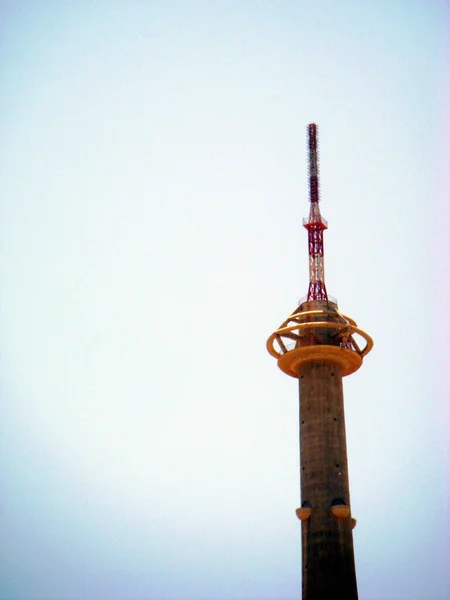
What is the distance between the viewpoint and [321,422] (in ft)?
177

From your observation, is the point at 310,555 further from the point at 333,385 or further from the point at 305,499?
the point at 333,385

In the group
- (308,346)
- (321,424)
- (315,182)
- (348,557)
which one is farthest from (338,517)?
(315,182)

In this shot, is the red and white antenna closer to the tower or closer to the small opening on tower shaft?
the tower

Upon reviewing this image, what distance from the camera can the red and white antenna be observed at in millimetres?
61938

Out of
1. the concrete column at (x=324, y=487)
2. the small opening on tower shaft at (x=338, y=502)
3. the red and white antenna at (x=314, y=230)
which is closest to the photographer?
the concrete column at (x=324, y=487)

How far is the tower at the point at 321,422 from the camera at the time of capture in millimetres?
49500

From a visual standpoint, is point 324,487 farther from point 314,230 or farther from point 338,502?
point 314,230

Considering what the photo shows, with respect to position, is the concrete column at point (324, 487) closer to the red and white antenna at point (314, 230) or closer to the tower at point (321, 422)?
the tower at point (321, 422)

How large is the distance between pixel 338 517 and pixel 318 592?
5.10 meters

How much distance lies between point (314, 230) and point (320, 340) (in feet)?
39.2

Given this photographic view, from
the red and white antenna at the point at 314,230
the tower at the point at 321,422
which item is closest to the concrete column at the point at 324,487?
the tower at the point at 321,422

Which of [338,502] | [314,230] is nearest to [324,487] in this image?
[338,502]

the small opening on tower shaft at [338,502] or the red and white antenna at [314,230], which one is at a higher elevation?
the red and white antenna at [314,230]

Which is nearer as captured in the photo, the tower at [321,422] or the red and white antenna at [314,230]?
the tower at [321,422]
